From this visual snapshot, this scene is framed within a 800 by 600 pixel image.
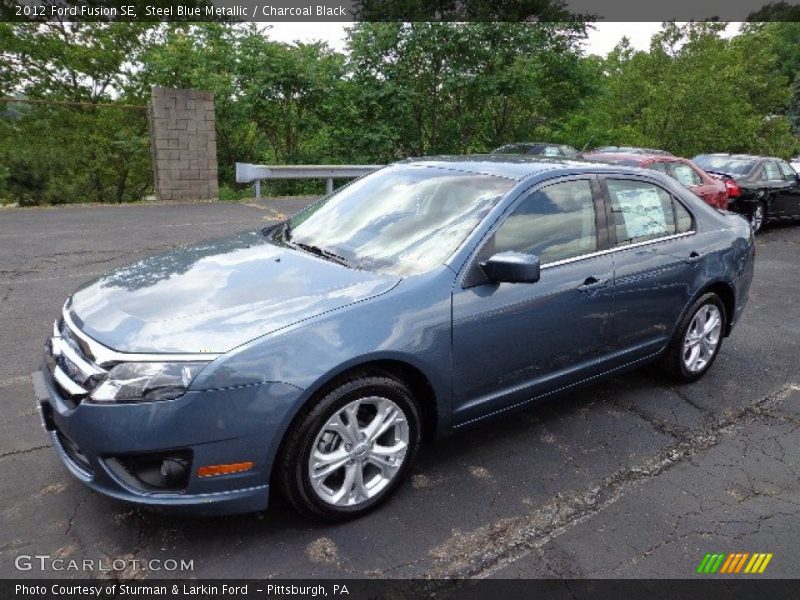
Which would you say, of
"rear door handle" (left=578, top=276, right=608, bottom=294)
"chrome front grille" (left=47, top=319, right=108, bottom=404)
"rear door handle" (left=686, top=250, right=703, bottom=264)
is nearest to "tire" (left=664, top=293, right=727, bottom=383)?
"rear door handle" (left=686, top=250, right=703, bottom=264)

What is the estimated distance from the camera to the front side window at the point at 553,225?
3.20 meters

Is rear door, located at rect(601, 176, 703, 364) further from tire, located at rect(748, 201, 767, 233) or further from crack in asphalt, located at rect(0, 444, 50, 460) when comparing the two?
tire, located at rect(748, 201, 767, 233)

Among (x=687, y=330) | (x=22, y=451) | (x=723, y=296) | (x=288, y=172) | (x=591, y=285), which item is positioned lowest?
(x=22, y=451)

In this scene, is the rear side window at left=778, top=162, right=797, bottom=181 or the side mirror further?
the rear side window at left=778, top=162, right=797, bottom=181

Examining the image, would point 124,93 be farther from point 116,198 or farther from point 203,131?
point 203,131

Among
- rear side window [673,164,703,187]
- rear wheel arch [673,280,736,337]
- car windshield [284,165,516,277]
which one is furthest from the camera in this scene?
rear side window [673,164,703,187]

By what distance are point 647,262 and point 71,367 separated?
3.15 m

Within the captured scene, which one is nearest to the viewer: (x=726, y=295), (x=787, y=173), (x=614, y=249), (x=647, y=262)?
(x=614, y=249)

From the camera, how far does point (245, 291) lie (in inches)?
109

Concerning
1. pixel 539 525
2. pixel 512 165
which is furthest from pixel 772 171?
pixel 539 525

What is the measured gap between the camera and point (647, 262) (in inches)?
147

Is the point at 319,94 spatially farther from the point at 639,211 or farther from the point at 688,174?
the point at 639,211

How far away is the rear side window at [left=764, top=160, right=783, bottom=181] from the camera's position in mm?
11453

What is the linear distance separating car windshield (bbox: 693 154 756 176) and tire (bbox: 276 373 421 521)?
424 inches
